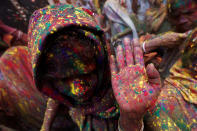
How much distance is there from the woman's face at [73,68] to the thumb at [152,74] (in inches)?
6.6

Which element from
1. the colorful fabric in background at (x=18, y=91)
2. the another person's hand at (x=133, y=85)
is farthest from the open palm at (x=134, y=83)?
the colorful fabric in background at (x=18, y=91)

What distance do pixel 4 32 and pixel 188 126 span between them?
126 cm

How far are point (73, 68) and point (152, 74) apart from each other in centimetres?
23

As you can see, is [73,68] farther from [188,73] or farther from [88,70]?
[188,73]

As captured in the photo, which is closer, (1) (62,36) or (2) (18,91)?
(1) (62,36)

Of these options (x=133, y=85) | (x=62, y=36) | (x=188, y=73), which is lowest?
(x=188, y=73)

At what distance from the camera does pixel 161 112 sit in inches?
20.9

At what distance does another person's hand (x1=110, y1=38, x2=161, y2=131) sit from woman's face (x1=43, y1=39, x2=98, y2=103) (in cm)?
8

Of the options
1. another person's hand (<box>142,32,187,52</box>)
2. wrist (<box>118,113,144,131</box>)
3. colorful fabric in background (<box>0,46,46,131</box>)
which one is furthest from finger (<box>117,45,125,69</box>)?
colorful fabric in background (<box>0,46,46,131</box>)

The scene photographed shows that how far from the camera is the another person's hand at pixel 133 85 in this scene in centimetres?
37

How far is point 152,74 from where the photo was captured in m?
0.38

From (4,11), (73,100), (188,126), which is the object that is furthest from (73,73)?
(4,11)

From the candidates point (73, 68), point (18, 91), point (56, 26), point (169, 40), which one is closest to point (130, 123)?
point (73, 68)

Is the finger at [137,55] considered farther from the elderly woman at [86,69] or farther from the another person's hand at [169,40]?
the another person's hand at [169,40]
